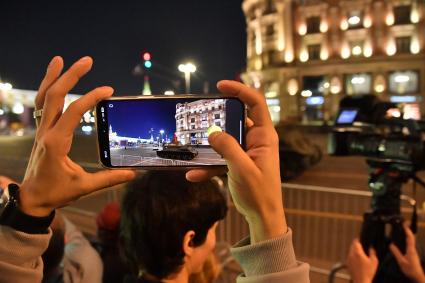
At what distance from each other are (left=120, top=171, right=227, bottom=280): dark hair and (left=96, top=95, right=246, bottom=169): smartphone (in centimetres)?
52

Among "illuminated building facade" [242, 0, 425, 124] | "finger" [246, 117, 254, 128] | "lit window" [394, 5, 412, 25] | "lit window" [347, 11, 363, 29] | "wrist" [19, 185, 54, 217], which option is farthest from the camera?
"lit window" [347, 11, 363, 29]

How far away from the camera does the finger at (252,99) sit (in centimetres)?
113

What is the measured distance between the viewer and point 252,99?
113cm

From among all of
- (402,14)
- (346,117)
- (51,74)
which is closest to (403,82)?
(402,14)

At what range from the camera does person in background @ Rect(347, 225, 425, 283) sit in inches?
92.8

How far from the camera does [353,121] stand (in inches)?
117

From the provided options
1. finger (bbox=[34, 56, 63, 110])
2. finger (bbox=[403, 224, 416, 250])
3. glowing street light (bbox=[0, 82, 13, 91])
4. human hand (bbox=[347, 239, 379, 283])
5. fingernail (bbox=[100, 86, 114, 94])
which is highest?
glowing street light (bbox=[0, 82, 13, 91])

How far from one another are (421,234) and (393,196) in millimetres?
3631

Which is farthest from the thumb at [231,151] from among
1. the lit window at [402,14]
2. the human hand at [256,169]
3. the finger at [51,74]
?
the lit window at [402,14]

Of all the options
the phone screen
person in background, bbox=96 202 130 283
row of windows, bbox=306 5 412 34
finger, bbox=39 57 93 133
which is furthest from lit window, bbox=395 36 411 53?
finger, bbox=39 57 93 133

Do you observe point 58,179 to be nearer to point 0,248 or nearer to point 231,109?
point 0,248

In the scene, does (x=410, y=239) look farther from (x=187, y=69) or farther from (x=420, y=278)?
(x=187, y=69)

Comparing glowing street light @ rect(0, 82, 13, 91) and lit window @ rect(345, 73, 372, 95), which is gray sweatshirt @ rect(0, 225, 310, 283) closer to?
glowing street light @ rect(0, 82, 13, 91)

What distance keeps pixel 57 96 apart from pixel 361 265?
213 cm
